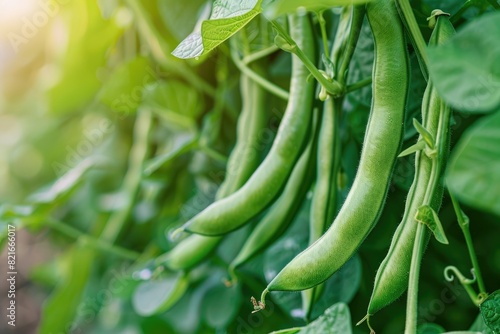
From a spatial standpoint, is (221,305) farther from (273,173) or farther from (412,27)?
(412,27)

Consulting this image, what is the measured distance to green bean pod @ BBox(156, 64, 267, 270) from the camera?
0.60m

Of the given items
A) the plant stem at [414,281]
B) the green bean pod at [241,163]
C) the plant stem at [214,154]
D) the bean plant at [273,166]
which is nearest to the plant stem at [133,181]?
the bean plant at [273,166]

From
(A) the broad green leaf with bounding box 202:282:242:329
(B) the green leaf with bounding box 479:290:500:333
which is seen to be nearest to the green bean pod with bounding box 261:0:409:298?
(B) the green leaf with bounding box 479:290:500:333

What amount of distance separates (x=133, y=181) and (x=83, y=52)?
1.09 ft

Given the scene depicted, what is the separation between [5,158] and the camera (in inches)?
58.1

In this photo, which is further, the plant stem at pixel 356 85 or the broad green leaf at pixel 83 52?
the broad green leaf at pixel 83 52

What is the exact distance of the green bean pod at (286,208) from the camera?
1.66ft

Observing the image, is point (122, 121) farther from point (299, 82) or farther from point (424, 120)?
point (424, 120)

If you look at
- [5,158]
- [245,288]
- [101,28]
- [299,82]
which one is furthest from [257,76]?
[5,158]

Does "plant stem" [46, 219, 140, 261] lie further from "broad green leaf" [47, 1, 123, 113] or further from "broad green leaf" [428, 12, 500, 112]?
"broad green leaf" [428, 12, 500, 112]

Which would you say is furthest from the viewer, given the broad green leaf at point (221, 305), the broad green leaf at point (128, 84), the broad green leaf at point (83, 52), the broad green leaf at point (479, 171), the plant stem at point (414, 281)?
the broad green leaf at point (83, 52)

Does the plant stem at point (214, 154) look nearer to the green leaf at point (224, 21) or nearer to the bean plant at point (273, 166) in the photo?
the bean plant at point (273, 166)

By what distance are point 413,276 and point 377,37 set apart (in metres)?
0.16

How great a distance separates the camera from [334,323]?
40 cm
